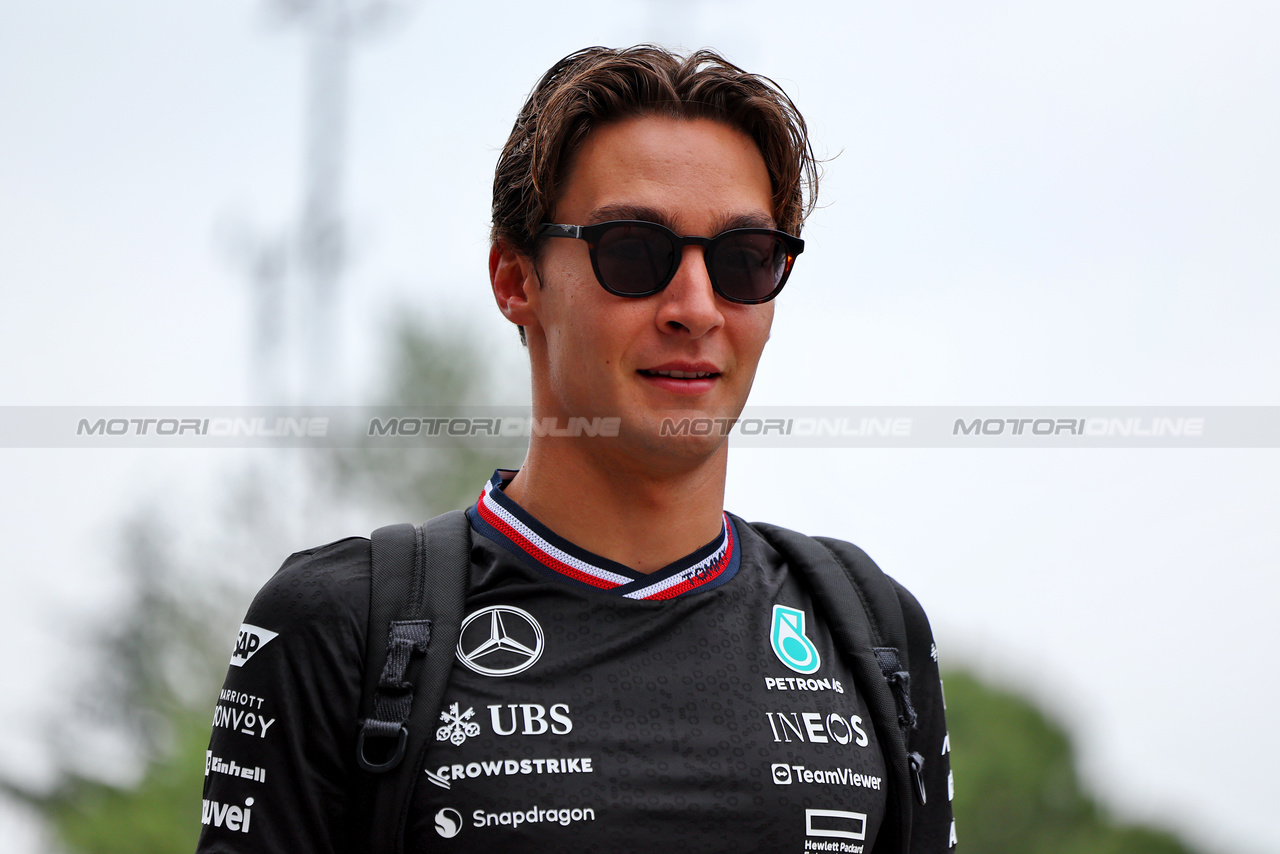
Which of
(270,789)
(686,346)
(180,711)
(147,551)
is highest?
(686,346)

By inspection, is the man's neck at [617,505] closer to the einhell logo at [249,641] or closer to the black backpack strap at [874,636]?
the black backpack strap at [874,636]

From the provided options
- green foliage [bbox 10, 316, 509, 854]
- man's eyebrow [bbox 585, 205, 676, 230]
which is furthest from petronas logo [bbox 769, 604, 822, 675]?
green foliage [bbox 10, 316, 509, 854]

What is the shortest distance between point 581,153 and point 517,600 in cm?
100

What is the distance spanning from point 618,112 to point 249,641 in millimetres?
1374

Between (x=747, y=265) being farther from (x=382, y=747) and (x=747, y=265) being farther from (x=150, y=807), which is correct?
(x=150, y=807)

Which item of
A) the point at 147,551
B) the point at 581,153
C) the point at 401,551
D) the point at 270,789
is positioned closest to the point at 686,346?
the point at 581,153

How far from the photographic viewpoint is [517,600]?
232 centimetres

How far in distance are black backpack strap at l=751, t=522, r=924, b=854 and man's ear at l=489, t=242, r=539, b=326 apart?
0.83 metres

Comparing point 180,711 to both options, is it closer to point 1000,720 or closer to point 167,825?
point 167,825

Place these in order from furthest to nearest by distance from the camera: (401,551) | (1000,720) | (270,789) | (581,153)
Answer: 1. (1000,720)
2. (581,153)
3. (401,551)
4. (270,789)

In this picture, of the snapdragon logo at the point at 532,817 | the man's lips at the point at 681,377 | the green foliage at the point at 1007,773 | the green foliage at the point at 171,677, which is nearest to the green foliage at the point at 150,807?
the green foliage at the point at 171,677

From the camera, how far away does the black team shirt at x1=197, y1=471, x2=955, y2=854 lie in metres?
2.04

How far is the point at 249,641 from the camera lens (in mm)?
2152

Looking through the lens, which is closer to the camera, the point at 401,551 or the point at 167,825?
the point at 401,551
